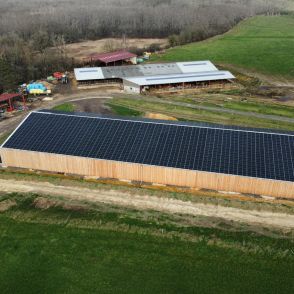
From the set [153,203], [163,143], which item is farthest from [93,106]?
[153,203]

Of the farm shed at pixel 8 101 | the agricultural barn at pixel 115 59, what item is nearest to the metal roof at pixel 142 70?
the agricultural barn at pixel 115 59

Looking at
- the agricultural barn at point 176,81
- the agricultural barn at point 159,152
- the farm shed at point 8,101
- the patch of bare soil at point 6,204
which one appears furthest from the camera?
the agricultural barn at point 176,81

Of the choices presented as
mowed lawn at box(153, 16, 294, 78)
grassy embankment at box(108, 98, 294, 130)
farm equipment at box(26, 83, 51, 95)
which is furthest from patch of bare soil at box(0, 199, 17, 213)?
mowed lawn at box(153, 16, 294, 78)

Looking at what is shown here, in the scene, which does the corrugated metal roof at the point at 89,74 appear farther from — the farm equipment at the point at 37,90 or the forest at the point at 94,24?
the forest at the point at 94,24

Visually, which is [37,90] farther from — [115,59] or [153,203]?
[153,203]

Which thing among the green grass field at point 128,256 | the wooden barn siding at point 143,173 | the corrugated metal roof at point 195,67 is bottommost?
the corrugated metal roof at point 195,67

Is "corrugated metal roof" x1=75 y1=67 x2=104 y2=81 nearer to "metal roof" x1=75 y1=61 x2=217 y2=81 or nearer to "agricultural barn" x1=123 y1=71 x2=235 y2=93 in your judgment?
"metal roof" x1=75 y1=61 x2=217 y2=81
